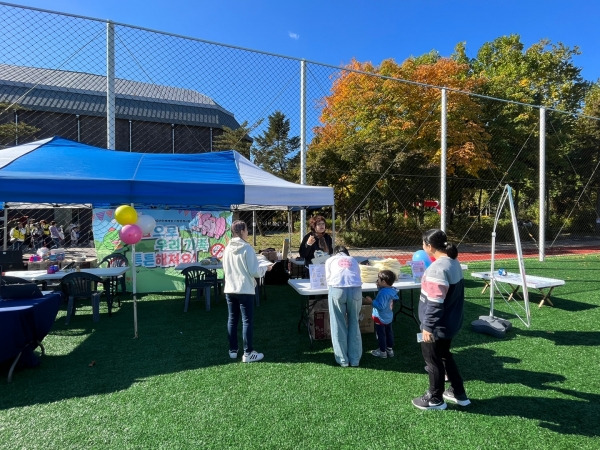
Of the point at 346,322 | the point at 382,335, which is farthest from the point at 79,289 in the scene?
the point at 382,335

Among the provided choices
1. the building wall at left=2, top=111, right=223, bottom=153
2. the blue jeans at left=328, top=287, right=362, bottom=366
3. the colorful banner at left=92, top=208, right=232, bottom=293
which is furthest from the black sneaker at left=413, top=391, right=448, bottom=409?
the building wall at left=2, top=111, right=223, bottom=153

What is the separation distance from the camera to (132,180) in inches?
193

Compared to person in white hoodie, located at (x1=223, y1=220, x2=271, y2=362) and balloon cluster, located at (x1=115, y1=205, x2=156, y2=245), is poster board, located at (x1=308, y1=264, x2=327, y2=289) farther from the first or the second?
balloon cluster, located at (x1=115, y1=205, x2=156, y2=245)

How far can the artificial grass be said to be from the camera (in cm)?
272

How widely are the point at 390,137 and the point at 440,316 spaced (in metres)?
15.9

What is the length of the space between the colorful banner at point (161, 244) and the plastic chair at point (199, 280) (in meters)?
1.24

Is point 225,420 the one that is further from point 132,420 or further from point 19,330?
point 19,330

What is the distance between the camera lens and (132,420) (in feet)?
9.66

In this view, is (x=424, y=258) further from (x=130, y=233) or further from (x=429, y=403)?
(x=130, y=233)

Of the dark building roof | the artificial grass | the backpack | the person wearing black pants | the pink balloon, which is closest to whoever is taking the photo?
the artificial grass

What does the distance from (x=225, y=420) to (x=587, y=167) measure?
99.7ft

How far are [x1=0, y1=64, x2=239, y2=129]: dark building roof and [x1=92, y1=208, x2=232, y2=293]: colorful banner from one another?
13023 millimetres

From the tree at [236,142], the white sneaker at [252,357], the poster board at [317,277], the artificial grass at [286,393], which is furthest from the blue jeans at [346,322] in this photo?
the tree at [236,142]

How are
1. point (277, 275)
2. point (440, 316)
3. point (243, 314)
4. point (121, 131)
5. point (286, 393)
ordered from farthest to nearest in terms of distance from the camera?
point (121, 131)
point (277, 275)
point (243, 314)
point (286, 393)
point (440, 316)
